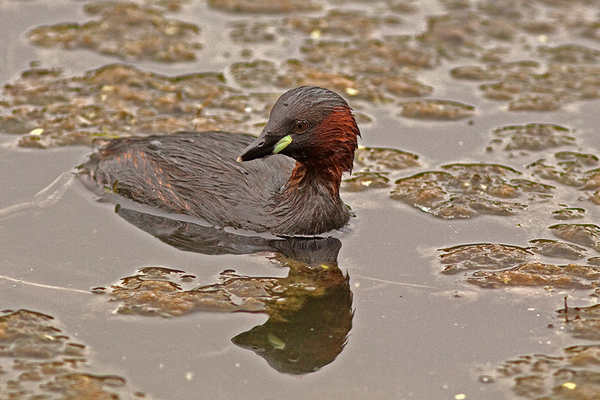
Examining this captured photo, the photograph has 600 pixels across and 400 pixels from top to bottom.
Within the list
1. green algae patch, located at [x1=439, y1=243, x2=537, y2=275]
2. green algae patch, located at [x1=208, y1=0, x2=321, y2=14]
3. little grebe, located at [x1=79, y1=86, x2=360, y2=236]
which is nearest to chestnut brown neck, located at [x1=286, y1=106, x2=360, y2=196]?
little grebe, located at [x1=79, y1=86, x2=360, y2=236]

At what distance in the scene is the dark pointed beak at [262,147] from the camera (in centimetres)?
692

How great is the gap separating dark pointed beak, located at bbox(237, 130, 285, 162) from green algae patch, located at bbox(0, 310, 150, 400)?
2.04 metres

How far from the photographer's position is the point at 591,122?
30.8ft

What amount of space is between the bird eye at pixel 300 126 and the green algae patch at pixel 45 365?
246 centimetres

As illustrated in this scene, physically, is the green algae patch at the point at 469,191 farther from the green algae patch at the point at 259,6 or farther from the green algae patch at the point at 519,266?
the green algae patch at the point at 259,6

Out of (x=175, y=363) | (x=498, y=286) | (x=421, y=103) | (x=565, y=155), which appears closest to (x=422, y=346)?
(x=498, y=286)

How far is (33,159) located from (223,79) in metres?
2.64

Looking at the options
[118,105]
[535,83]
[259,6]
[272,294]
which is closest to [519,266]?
[272,294]

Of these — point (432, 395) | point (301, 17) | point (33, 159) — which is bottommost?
point (432, 395)

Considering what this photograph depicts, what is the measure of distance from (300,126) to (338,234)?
1.12 m

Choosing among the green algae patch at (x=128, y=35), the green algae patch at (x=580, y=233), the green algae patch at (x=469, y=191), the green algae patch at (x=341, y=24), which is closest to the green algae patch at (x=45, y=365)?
the green algae patch at (x=469, y=191)

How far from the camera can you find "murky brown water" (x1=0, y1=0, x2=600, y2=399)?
19.3 ft

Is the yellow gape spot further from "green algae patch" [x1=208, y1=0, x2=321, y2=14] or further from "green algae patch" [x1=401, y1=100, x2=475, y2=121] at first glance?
"green algae patch" [x1=208, y1=0, x2=321, y2=14]

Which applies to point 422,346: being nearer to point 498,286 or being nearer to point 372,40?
point 498,286
